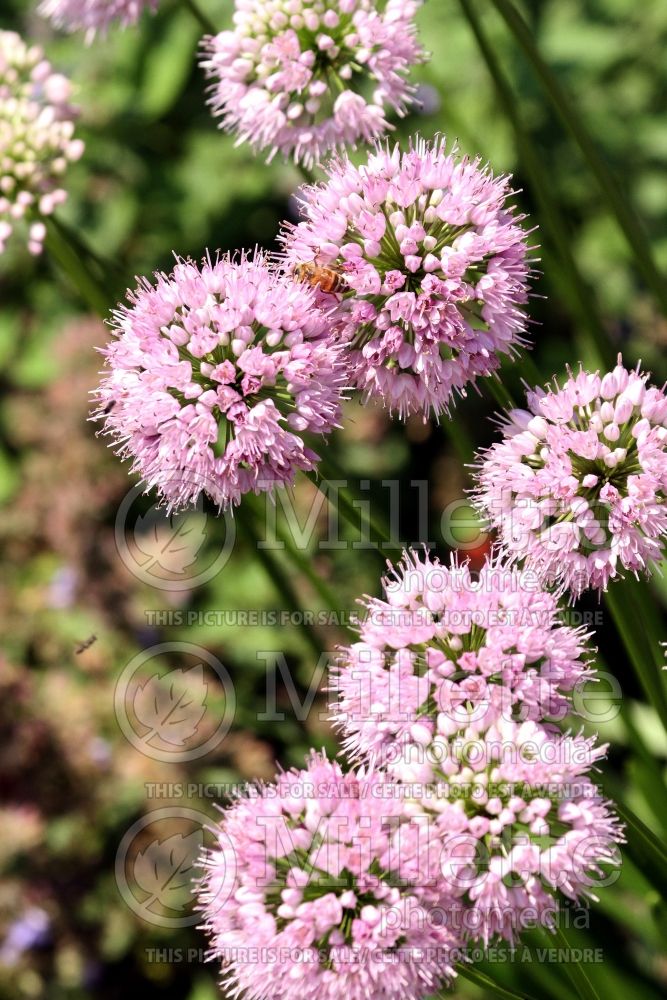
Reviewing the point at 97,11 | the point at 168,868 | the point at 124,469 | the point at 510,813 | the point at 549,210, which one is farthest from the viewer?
the point at 124,469

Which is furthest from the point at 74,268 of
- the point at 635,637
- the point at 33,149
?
the point at 635,637

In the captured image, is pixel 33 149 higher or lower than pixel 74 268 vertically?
higher

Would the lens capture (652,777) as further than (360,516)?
Yes

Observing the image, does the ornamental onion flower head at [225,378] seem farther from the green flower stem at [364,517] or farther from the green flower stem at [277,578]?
the green flower stem at [277,578]

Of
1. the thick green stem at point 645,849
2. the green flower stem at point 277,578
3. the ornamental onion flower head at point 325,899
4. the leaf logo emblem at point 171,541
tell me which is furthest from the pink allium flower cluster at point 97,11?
the thick green stem at point 645,849

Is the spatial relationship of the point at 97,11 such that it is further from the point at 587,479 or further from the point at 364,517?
the point at 587,479

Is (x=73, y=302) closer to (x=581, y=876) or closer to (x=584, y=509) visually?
(x=584, y=509)

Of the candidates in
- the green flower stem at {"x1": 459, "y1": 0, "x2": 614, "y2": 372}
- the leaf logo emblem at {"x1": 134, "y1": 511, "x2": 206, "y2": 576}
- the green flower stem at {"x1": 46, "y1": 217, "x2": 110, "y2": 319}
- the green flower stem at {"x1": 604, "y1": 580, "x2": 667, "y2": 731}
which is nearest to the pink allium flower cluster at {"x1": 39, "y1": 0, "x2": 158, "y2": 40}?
the green flower stem at {"x1": 46, "y1": 217, "x2": 110, "y2": 319}
